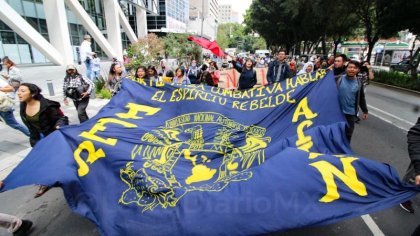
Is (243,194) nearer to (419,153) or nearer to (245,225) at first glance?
(245,225)

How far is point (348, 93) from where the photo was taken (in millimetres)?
4477

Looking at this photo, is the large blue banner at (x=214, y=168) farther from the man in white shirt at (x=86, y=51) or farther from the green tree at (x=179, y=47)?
the green tree at (x=179, y=47)

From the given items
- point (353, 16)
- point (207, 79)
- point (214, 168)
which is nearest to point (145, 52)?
point (207, 79)

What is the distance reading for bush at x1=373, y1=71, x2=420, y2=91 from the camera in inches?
579

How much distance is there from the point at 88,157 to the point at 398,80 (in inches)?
738

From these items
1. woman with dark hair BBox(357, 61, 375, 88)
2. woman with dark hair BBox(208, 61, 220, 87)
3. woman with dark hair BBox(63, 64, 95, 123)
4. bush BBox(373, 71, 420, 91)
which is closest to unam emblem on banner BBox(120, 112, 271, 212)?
woman with dark hair BBox(63, 64, 95, 123)

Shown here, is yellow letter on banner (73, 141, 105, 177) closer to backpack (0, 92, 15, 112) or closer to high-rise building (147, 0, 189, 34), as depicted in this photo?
backpack (0, 92, 15, 112)

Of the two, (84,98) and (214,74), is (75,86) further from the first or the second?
(214,74)

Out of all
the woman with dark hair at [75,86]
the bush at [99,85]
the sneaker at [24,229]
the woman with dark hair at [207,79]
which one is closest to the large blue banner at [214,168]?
the sneaker at [24,229]

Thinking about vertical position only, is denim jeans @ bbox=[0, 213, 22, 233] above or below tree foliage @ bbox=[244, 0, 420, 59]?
below

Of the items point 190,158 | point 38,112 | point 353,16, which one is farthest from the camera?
point 353,16

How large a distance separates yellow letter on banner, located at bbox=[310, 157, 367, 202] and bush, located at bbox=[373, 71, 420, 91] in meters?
15.4

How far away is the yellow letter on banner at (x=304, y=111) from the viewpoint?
13.0 ft

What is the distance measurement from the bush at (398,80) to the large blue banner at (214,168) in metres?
13.9
